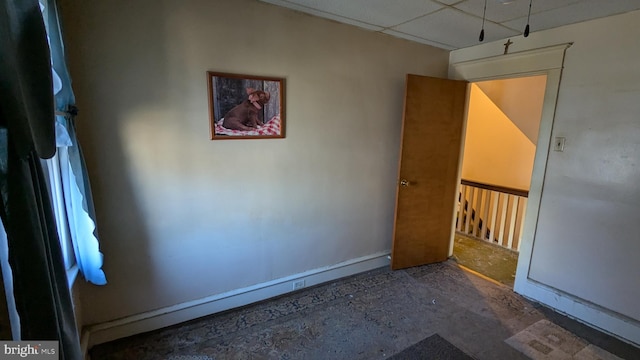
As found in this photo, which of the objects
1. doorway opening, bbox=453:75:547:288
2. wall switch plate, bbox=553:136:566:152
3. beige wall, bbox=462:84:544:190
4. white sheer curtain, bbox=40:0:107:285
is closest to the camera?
white sheer curtain, bbox=40:0:107:285

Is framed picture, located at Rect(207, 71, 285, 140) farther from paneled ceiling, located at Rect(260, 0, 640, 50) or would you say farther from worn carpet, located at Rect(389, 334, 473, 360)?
worn carpet, located at Rect(389, 334, 473, 360)

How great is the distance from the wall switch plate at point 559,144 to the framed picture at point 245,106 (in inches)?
87.3

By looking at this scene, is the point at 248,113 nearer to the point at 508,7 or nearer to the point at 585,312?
the point at 508,7

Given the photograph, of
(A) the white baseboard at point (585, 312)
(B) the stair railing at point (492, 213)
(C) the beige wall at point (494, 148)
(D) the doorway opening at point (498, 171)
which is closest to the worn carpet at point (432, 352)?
(A) the white baseboard at point (585, 312)

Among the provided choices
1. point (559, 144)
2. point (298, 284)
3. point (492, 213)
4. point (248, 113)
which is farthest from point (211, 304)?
point (492, 213)

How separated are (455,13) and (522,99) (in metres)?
2.34

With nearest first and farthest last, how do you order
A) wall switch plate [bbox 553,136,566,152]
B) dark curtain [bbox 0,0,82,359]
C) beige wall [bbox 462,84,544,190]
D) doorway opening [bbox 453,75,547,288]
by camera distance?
dark curtain [bbox 0,0,82,359] → wall switch plate [bbox 553,136,566,152] → doorway opening [bbox 453,75,547,288] → beige wall [bbox 462,84,544,190]

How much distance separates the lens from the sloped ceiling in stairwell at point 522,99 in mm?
3639

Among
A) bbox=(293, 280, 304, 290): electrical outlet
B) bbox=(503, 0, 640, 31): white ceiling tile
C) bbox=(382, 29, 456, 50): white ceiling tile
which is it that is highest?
bbox=(382, 29, 456, 50): white ceiling tile

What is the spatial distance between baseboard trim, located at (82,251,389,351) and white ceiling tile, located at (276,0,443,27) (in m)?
2.19

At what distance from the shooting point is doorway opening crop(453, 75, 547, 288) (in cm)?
358

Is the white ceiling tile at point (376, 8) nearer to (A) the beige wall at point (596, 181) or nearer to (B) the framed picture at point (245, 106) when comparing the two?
(B) the framed picture at point (245, 106)

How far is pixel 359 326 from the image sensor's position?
220cm

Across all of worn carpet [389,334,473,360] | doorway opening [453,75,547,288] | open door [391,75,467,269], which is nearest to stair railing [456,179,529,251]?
doorway opening [453,75,547,288]
